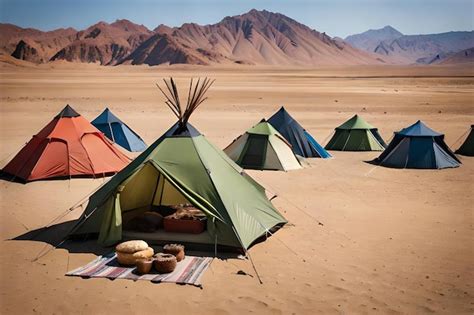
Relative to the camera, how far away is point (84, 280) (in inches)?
322

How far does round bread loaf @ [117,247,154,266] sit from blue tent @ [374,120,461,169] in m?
11.5

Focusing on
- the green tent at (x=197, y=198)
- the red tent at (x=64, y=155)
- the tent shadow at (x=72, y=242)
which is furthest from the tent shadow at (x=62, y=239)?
the red tent at (x=64, y=155)

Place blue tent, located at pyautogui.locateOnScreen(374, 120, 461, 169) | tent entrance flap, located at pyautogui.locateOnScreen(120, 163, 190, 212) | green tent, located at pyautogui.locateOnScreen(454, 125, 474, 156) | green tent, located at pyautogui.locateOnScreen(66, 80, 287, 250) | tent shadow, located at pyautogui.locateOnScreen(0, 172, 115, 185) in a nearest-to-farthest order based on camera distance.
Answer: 1. green tent, located at pyautogui.locateOnScreen(66, 80, 287, 250)
2. tent entrance flap, located at pyautogui.locateOnScreen(120, 163, 190, 212)
3. tent shadow, located at pyautogui.locateOnScreen(0, 172, 115, 185)
4. blue tent, located at pyautogui.locateOnScreen(374, 120, 461, 169)
5. green tent, located at pyautogui.locateOnScreen(454, 125, 474, 156)

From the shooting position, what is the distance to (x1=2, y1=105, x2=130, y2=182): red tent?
593 inches

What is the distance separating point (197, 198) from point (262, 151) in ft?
25.8

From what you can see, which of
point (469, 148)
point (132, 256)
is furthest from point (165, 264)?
point (469, 148)

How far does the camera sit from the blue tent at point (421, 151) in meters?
17.6

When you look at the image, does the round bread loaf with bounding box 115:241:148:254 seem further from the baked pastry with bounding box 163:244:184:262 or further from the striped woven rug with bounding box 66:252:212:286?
the baked pastry with bounding box 163:244:184:262

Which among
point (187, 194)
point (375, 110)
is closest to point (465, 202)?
point (187, 194)

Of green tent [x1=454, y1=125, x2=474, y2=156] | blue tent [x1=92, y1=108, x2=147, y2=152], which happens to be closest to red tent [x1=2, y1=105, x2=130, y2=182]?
blue tent [x1=92, y1=108, x2=147, y2=152]

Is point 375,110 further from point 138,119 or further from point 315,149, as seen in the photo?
point 315,149

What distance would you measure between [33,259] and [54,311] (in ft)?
6.97

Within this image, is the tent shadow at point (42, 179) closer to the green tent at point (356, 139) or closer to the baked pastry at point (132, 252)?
the baked pastry at point (132, 252)

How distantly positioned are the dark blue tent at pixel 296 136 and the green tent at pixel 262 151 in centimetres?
171
